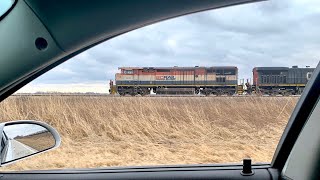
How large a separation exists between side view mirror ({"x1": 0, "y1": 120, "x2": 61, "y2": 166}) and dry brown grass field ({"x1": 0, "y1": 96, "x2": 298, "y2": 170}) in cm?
84

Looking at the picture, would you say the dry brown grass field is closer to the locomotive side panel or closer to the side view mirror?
the locomotive side panel

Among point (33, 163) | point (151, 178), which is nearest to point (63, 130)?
point (33, 163)

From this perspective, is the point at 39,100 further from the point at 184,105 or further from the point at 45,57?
the point at 45,57

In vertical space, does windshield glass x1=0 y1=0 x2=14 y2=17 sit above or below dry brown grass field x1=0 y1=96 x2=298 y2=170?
above

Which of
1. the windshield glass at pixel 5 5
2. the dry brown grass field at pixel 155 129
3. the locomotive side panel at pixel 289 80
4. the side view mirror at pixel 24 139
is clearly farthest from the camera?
the dry brown grass field at pixel 155 129

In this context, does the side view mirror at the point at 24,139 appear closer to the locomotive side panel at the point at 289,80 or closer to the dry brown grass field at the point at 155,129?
the dry brown grass field at the point at 155,129

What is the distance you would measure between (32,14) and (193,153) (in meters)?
2.41

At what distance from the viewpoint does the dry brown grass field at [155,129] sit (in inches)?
128

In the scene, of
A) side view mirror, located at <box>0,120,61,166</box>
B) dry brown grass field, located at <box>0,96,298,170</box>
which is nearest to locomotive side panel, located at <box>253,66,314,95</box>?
dry brown grass field, located at <box>0,96,298,170</box>

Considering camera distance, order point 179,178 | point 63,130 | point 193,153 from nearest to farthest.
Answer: point 179,178, point 193,153, point 63,130

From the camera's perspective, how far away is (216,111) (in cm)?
494

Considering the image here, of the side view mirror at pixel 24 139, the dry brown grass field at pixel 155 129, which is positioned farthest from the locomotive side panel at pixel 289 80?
the side view mirror at pixel 24 139

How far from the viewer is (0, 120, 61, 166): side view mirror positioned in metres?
1.80

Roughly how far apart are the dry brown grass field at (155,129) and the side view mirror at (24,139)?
0.84 m
